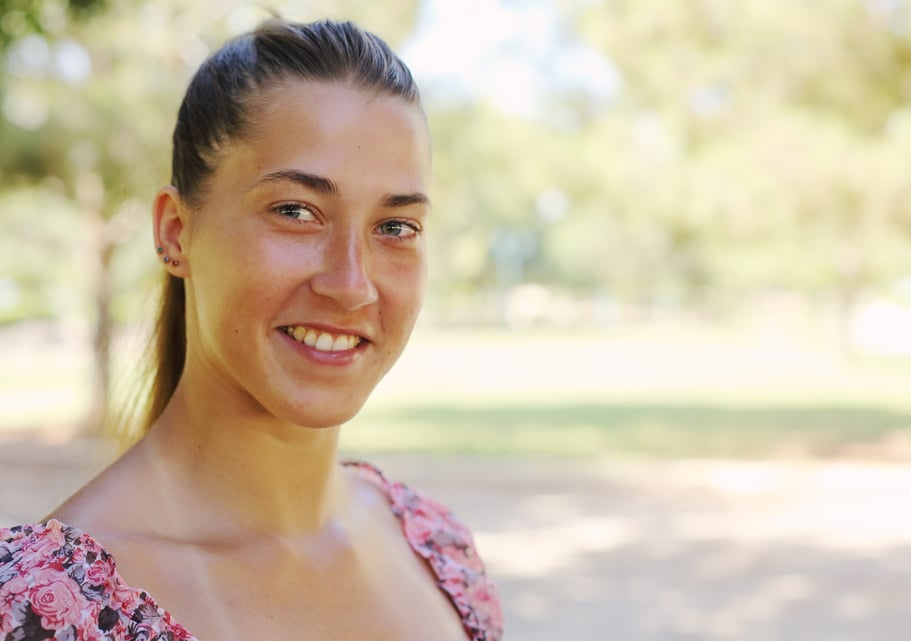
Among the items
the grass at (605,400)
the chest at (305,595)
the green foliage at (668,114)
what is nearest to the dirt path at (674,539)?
the grass at (605,400)

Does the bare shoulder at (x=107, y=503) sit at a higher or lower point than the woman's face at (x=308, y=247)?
A: lower

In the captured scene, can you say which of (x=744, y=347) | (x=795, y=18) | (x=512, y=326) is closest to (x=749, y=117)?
(x=795, y=18)

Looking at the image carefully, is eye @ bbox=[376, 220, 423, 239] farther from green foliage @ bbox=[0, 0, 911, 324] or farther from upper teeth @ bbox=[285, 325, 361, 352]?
green foliage @ bbox=[0, 0, 911, 324]

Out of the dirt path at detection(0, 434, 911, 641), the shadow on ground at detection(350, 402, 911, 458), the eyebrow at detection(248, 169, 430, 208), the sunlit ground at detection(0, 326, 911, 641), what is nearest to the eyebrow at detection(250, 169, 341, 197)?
the eyebrow at detection(248, 169, 430, 208)

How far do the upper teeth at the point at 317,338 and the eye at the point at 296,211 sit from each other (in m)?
0.13

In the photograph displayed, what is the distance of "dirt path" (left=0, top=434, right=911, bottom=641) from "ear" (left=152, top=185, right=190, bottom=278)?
4332 mm

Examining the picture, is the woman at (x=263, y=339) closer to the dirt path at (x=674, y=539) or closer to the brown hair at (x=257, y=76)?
the brown hair at (x=257, y=76)

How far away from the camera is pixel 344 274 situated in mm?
1267

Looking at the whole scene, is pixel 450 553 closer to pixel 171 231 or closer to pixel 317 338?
pixel 317 338

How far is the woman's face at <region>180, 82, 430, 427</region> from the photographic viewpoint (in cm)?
126

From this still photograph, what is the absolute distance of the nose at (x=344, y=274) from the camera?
4.14ft

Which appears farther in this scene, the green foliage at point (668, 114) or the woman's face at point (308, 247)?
the green foliage at point (668, 114)

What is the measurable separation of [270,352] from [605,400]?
16.1 m

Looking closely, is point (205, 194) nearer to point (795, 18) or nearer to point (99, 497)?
point (99, 497)
